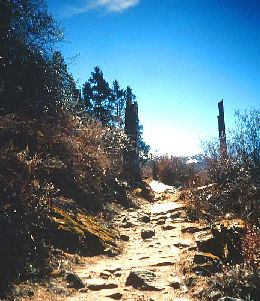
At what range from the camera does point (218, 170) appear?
719 centimetres

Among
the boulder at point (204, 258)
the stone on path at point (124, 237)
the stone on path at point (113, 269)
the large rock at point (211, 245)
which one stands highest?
the large rock at point (211, 245)

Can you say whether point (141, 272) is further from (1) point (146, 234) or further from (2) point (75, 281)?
(1) point (146, 234)

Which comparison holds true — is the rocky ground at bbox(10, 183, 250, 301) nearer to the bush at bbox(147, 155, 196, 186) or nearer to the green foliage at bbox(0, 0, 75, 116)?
the green foliage at bbox(0, 0, 75, 116)

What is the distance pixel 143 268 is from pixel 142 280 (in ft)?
1.92

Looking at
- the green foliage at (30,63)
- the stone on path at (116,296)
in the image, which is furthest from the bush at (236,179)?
the green foliage at (30,63)

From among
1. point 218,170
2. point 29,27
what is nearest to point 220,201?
point 218,170

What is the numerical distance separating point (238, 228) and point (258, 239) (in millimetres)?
621

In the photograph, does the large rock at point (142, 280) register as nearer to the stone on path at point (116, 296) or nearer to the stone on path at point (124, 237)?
the stone on path at point (116, 296)

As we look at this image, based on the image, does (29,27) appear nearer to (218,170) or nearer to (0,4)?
(0,4)

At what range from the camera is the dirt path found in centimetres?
286

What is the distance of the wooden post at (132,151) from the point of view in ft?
36.1

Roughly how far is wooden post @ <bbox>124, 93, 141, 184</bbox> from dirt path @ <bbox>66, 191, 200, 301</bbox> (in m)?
4.77

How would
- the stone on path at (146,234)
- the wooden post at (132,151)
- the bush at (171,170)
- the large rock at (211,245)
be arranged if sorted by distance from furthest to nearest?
the bush at (171,170), the wooden post at (132,151), the stone on path at (146,234), the large rock at (211,245)

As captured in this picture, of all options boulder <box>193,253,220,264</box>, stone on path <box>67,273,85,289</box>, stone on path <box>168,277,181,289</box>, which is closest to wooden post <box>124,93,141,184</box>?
boulder <box>193,253,220,264</box>
